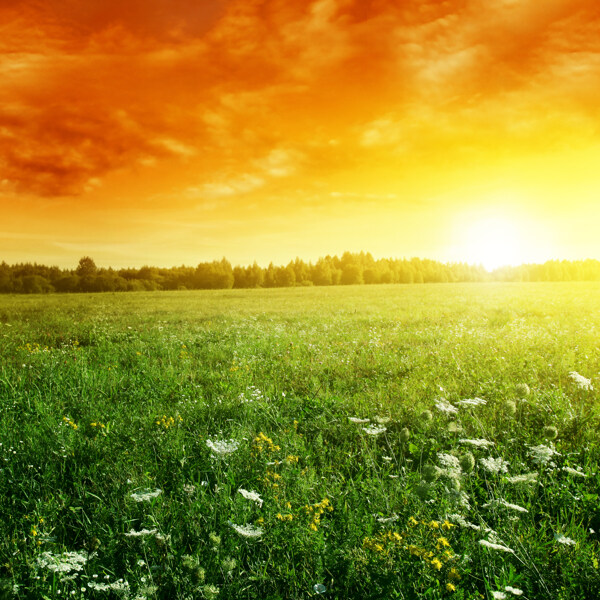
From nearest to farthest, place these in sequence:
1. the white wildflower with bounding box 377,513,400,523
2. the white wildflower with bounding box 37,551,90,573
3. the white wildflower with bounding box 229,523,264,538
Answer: the white wildflower with bounding box 37,551,90,573 < the white wildflower with bounding box 229,523,264,538 < the white wildflower with bounding box 377,513,400,523

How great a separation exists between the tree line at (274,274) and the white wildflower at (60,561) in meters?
79.2

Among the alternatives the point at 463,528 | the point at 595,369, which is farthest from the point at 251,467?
the point at 595,369

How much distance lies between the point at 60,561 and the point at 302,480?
1.97 m

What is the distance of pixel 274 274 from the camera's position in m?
110

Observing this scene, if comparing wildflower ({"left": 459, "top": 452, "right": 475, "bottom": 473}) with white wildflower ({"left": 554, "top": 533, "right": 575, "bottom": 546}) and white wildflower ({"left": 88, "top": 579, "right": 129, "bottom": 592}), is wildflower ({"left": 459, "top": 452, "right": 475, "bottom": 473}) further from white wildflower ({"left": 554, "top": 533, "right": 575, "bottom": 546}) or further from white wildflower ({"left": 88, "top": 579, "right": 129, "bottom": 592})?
white wildflower ({"left": 88, "top": 579, "right": 129, "bottom": 592})

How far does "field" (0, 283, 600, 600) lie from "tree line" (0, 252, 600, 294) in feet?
250

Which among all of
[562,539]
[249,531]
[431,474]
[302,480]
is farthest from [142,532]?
[562,539]

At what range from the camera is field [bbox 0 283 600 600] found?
8.98ft

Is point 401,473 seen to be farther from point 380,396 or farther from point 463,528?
point 380,396

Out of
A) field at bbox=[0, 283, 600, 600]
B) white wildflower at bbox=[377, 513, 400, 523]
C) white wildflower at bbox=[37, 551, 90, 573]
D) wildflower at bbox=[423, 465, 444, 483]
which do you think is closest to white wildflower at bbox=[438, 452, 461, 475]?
field at bbox=[0, 283, 600, 600]

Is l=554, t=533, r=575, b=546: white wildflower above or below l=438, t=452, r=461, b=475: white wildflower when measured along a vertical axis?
below

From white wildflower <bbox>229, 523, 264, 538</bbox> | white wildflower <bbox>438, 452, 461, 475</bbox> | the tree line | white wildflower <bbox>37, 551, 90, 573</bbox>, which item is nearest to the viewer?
white wildflower <bbox>37, 551, 90, 573</bbox>

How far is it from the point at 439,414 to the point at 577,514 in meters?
2.05

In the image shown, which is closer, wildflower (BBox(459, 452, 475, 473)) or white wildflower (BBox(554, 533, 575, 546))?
white wildflower (BBox(554, 533, 575, 546))
